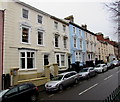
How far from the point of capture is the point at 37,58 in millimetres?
19297

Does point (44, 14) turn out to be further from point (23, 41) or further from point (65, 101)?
point (65, 101)

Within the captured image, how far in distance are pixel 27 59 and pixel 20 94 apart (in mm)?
8222

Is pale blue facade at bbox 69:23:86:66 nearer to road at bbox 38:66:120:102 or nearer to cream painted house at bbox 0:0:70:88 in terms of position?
cream painted house at bbox 0:0:70:88

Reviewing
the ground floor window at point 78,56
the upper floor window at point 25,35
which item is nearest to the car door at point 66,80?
the upper floor window at point 25,35

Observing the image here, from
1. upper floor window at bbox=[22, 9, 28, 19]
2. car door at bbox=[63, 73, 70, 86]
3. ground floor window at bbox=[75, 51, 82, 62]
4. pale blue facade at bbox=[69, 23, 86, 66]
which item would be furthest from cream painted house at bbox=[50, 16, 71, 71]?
car door at bbox=[63, 73, 70, 86]

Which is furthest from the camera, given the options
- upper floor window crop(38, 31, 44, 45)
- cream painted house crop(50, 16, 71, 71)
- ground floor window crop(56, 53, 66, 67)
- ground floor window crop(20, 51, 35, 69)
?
ground floor window crop(56, 53, 66, 67)

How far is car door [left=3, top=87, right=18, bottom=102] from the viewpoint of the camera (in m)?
9.19

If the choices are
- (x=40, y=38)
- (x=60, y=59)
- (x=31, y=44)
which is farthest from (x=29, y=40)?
(x=60, y=59)

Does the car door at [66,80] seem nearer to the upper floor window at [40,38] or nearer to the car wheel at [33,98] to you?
the car wheel at [33,98]

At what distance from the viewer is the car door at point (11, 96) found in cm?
919

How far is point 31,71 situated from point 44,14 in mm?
9092

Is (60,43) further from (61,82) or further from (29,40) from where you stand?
(61,82)

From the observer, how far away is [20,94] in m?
10.0

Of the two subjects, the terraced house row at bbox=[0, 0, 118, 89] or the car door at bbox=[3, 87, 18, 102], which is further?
the terraced house row at bbox=[0, 0, 118, 89]
